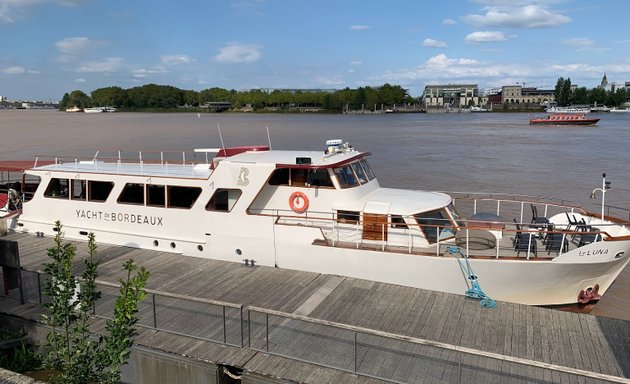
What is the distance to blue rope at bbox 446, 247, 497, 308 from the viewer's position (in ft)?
35.1

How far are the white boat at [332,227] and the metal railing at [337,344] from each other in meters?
3.55

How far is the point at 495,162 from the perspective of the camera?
145ft

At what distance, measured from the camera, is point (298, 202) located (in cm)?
1321

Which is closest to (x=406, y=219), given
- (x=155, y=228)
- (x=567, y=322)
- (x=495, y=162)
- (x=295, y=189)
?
(x=295, y=189)

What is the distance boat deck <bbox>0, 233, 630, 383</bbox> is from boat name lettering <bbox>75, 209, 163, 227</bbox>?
7.12 ft

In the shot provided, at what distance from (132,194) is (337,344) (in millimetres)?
9275

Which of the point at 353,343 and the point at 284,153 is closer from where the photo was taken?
the point at 353,343

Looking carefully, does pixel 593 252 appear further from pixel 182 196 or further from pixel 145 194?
pixel 145 194

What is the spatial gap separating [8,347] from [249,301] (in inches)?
192

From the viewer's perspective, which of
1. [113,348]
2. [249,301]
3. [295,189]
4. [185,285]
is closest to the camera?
[113,348]

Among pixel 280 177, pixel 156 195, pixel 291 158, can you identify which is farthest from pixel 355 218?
pixel 156 195

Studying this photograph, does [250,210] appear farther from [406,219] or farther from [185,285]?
[406,219]

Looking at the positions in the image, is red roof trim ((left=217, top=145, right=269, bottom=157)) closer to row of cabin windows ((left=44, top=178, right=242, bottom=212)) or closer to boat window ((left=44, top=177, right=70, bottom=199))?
→ row of cabin windows ((left=44, top=178, right=242, bottom=212))

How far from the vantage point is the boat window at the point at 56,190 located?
16.0 m
